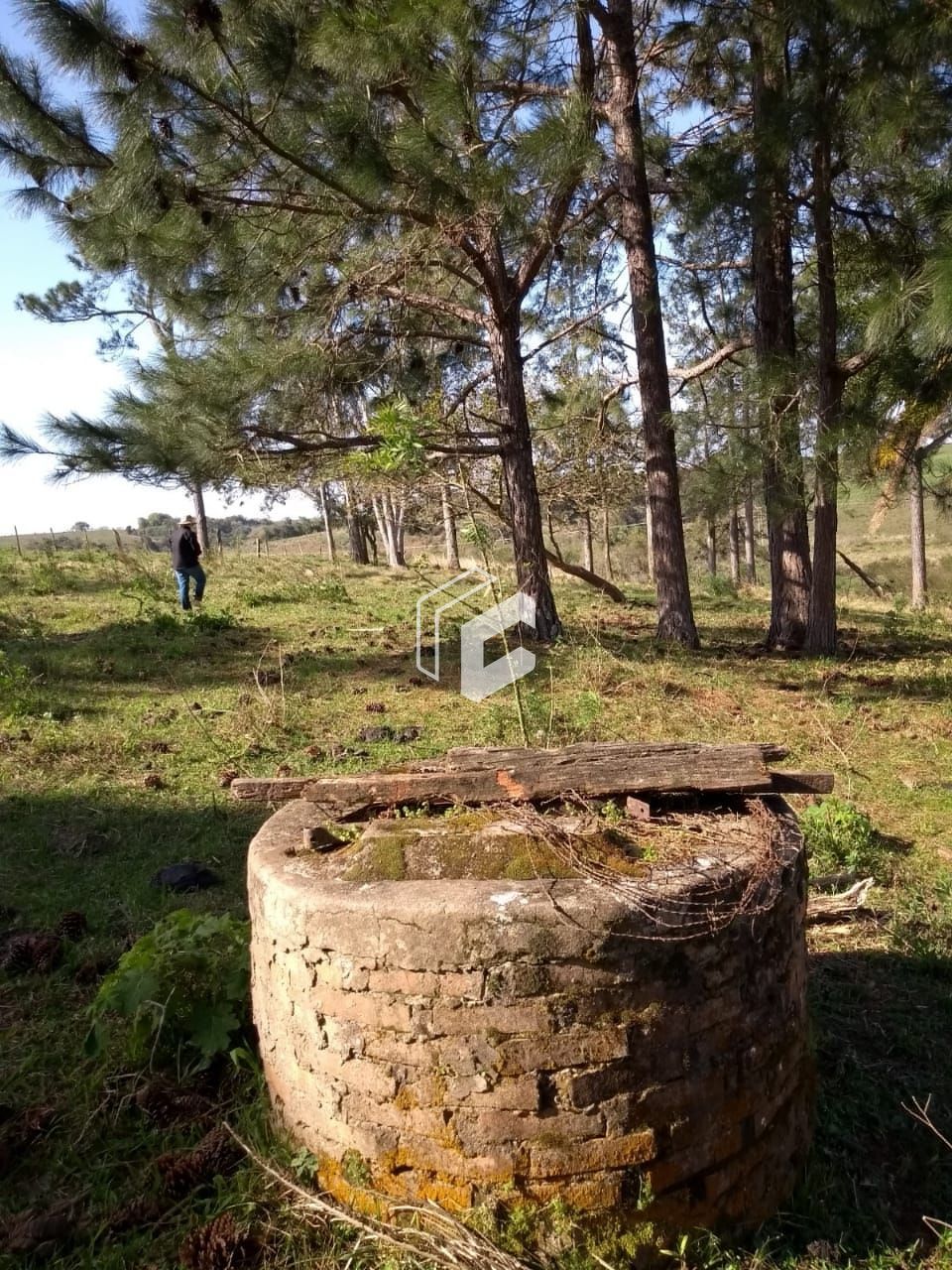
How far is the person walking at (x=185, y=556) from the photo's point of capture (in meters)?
10.5

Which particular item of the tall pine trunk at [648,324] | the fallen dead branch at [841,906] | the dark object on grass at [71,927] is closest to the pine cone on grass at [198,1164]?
the dark object on grass at [71,927]

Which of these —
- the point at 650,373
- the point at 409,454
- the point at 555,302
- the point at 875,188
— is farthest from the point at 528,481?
the point at 409,454

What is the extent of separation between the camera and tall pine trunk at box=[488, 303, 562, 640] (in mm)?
9109

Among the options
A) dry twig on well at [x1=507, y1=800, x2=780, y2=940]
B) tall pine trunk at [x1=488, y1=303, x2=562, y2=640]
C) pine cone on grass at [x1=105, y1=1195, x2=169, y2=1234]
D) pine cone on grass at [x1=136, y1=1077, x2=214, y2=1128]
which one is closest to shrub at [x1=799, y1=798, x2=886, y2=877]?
dry twig on well at [x1=507, y1=800, x2=780, y2=940]

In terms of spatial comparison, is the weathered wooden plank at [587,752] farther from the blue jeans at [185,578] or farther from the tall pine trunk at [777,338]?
the blue jeans at [185,578]

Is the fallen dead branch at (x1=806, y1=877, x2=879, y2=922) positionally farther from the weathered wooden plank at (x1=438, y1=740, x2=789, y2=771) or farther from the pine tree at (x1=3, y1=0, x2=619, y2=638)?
the pine tree at (x1=3, y1=0, x2=619, y2=638)

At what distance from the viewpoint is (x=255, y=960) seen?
8.98 feet

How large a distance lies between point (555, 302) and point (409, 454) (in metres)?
7.23

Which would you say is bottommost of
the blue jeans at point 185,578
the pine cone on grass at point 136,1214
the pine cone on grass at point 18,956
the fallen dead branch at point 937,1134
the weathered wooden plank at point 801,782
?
the fallen dead branch at point 937,1134

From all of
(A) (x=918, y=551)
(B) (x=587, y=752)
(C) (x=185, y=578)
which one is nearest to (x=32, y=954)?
(B) (x=587, y=752)

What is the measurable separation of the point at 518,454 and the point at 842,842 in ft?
18.3

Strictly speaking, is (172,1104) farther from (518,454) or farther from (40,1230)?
(518,454)

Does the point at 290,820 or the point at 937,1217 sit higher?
the point at 290,820

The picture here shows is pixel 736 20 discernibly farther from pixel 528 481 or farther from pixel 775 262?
pixel 528 481
